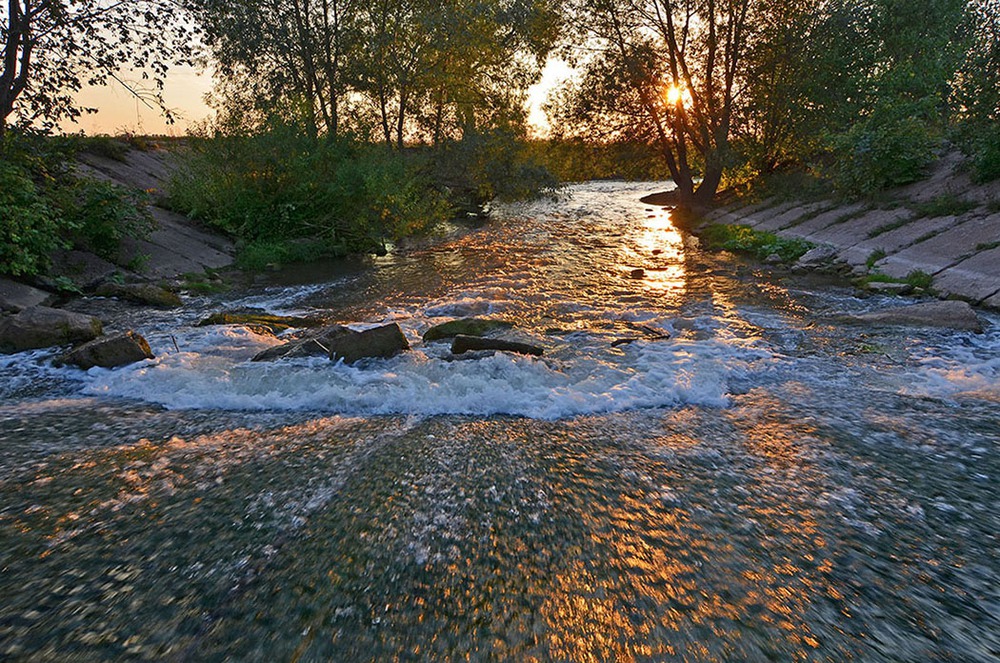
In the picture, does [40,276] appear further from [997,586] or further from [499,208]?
[499,208]

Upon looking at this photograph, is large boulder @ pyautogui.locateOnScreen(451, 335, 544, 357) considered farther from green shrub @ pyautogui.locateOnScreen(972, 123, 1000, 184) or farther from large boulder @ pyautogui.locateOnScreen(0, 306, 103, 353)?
green shrub @ pyautogui.locateOnScreen(972, 123, 1000, 184)

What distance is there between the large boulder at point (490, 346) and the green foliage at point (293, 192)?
968 centimetres

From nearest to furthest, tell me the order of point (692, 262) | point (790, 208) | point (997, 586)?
1. point (997, 586)
2. point (692, 262)
3. point (790, 208)

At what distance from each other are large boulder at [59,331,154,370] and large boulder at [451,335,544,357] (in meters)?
4.07

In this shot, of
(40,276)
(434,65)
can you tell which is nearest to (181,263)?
(40,276)

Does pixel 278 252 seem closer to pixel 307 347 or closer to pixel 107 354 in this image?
pixel 107 354

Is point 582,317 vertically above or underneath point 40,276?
underneath

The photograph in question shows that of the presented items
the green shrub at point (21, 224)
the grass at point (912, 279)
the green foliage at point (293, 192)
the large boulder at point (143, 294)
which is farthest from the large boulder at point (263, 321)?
the grass at point (912, 279)

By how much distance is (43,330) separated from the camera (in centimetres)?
727

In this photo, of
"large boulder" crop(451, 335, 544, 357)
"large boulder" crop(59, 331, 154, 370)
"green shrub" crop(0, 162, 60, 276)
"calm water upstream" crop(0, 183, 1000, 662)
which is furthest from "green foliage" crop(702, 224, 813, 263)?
"green shrub" crop(0, 162, 60, 276)

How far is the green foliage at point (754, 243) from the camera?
47.1 feet

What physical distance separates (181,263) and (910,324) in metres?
15.5

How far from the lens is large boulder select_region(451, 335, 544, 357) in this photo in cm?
689

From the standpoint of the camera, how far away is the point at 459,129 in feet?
73.0
